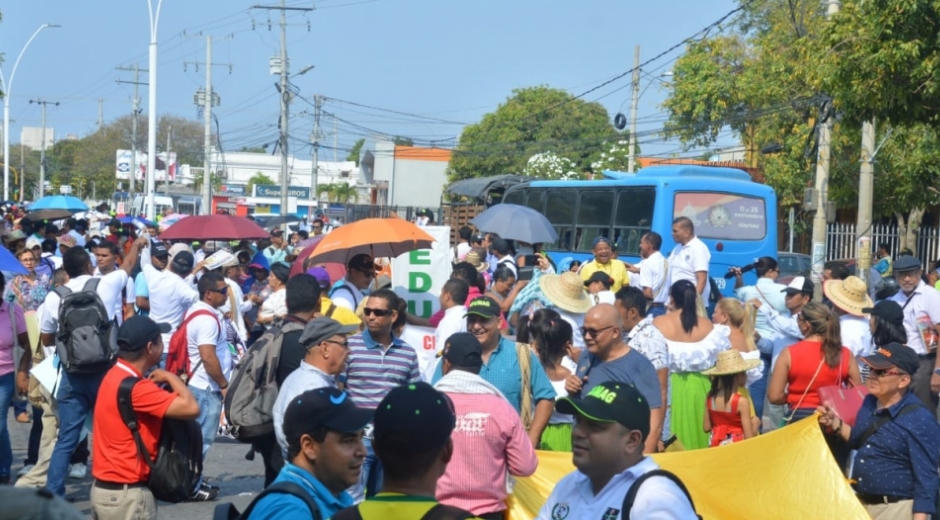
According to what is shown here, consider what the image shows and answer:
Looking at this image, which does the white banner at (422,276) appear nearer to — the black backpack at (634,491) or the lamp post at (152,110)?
the black backpack at (634,491)

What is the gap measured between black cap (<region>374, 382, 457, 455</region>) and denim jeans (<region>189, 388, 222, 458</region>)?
5890 millimetres

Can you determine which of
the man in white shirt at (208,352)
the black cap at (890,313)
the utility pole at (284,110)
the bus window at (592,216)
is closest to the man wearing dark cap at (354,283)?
the man in white shirt at (208,352)

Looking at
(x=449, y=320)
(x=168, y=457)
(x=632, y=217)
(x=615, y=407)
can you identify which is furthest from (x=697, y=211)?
(x=615, y=407)

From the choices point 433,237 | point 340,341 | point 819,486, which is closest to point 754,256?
point 433,237

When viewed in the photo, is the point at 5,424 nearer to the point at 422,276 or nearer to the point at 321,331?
the point at 422,276

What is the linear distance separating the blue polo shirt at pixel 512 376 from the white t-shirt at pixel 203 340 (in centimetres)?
288

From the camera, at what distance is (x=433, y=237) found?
11.0 metres

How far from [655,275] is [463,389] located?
8178mm

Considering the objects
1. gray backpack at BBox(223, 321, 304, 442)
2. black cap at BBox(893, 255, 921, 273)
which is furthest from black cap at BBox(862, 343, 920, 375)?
black cap at BBox(893, 255, 921, 273)

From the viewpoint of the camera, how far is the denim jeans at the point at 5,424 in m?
8.78

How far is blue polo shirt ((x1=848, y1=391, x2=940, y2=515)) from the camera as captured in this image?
6008 mm

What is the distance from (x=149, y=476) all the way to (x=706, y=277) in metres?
9.09

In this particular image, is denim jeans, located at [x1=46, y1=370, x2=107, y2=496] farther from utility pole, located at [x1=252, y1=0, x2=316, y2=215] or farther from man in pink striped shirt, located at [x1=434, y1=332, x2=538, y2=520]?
utility pole, located at [x1=252, y1=0, x2=316, y2=215]

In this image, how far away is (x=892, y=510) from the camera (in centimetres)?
619
